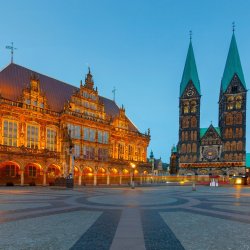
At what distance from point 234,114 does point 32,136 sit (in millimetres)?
72496

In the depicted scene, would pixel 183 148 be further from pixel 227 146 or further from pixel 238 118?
pixel 238 118

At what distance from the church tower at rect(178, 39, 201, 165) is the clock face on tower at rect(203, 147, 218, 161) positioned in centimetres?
300

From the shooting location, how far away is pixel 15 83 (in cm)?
4281

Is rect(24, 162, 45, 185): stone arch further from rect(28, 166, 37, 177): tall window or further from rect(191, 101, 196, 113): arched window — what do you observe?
rect(191, 101, 196, 113): arched window

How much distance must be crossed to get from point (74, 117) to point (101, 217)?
36.0 meters

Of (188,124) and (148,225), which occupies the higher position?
(188,124)

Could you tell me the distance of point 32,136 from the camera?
1612 inches

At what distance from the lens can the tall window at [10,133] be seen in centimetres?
3788

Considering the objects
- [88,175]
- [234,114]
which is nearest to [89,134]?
[88,175]

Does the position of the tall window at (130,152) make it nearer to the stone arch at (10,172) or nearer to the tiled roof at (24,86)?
the tiled roof at (24,86)

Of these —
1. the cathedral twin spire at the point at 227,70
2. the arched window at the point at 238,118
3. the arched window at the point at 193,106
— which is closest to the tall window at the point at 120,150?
the arched window at the point at 193,106

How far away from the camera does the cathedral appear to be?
8851 cm

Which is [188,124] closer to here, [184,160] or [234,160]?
[184,160]

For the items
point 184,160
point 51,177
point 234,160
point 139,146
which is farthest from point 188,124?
point 51,177
